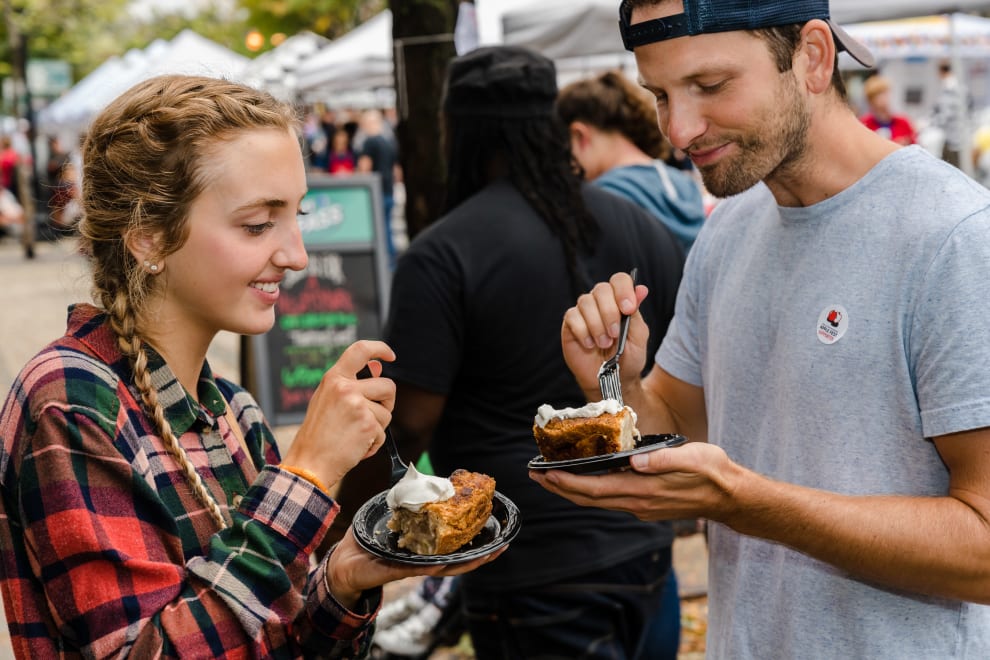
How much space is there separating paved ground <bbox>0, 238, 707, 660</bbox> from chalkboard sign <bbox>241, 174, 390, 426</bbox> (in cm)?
119

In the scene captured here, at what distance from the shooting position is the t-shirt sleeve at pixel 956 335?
1770 millimetres

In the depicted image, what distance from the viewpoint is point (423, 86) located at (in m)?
4.69

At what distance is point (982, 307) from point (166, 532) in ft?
4.88

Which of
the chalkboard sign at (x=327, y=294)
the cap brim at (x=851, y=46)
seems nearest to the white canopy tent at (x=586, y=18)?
the chalkboard sign at (x=327, y=294)

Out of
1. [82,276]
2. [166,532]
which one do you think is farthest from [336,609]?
[82,276]

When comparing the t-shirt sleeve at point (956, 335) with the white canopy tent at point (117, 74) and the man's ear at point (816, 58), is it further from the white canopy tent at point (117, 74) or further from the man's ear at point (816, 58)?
the white canopy tent at point (117, 74)

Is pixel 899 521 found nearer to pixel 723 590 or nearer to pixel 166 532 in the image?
pixel 723 590

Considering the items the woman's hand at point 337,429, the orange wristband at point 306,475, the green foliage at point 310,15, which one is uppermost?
the green foliage at point 310,15

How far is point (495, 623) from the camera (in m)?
3.09

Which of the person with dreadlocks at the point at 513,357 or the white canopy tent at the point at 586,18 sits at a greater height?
the white canopy tent at the point at 586,18

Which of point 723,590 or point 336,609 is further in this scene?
point 723,590

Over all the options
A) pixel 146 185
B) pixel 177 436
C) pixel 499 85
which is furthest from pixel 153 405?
pixel 499 85

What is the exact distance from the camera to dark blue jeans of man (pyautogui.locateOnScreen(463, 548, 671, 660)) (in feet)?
9.87

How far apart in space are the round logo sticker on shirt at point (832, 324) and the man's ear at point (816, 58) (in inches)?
18.7
